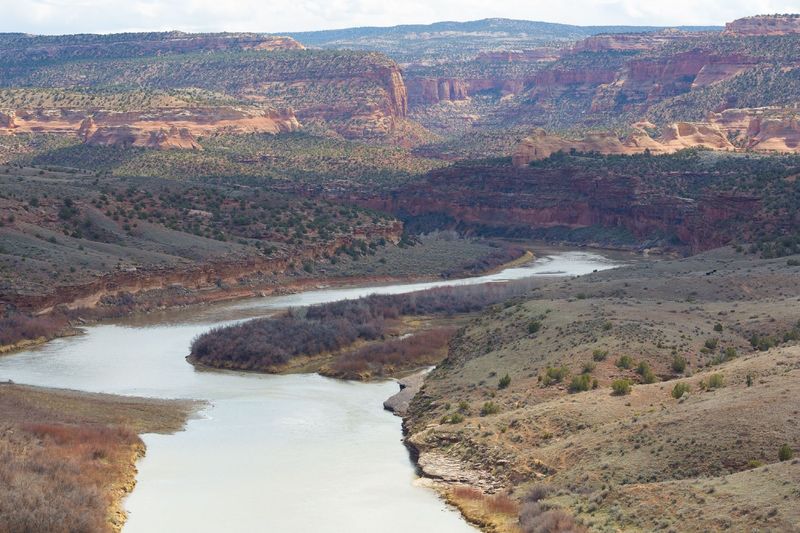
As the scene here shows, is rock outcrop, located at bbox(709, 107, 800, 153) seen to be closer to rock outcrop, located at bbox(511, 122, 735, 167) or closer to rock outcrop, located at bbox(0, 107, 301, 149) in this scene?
rock outcrop, located at bbox(511, 122, 735, 167)

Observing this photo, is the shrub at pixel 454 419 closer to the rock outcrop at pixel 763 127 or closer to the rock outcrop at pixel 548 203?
the rock outcrop at pixel 548 203

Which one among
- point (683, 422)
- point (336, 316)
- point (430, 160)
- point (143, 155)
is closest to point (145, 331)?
point (336, 316)

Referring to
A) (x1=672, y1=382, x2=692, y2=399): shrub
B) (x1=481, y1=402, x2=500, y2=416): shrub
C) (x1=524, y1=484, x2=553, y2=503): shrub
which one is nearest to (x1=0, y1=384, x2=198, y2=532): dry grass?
(x1=481, y1=402, x2=500, y2=416): shrub

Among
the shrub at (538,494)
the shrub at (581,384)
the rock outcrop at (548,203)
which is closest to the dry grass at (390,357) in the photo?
the shrub at (581,384)

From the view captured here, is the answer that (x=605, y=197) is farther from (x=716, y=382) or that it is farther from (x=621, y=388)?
(x=716, y=382)

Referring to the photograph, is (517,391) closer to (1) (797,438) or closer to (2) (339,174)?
(1) (797,438)

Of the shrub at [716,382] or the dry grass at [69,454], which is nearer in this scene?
the dry grass at [69,454]
